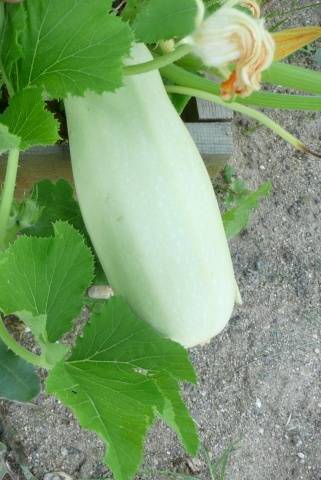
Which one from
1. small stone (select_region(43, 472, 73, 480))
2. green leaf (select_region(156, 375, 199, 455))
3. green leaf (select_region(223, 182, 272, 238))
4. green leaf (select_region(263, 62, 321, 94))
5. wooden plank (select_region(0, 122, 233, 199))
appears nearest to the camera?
green leaf (select_region(156, 375, 199, 455))

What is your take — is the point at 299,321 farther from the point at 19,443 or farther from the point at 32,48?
the point at 32,48

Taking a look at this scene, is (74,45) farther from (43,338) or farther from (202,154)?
(202,154)

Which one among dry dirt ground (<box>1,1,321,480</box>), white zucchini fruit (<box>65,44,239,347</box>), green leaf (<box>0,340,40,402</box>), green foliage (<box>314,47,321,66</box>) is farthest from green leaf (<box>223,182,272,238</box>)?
green foliage (<box>314,47,321,66</box>)

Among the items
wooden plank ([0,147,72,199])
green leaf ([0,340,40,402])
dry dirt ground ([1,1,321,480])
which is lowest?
dry dirt ground ([1,1,321,480])

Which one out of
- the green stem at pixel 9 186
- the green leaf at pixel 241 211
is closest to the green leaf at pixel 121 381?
the green stem at pixel 9 186

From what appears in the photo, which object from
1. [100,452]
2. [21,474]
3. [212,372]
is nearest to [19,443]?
[21,474]

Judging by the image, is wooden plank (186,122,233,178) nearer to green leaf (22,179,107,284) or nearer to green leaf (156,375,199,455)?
green leaf (22,179,107,284)

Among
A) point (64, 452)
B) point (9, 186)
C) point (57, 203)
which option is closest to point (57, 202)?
point (57, 203)
